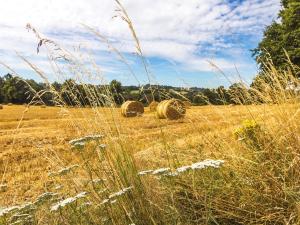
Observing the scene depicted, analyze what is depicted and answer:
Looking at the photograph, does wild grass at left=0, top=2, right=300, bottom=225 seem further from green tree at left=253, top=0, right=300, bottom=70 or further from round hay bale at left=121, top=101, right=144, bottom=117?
round hay bale at left=121, top=101, right=144, bottom=117

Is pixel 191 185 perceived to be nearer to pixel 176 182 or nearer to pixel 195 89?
pixel 176 182

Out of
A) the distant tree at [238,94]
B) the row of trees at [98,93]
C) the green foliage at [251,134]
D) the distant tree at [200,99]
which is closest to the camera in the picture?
the row of trees at [98,93]

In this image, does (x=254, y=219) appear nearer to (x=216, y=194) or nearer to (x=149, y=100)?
(x=216, y=194)

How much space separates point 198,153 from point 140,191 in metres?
0.97

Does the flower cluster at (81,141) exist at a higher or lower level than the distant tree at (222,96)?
lower

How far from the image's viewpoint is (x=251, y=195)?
282 centimetres

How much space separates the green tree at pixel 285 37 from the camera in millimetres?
17781

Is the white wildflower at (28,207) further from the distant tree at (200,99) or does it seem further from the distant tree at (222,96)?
the distant tree at (222,96)

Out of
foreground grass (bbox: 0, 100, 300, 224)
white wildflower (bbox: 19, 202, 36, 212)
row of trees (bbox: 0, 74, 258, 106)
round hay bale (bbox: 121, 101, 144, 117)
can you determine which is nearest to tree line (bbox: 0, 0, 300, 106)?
row of trees (bbox: 0, 74, 258, 106)

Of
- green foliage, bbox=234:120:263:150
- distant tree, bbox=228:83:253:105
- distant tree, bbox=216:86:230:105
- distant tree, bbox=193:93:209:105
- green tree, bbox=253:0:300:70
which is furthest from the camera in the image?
green tree, bbox=253:0:300:70

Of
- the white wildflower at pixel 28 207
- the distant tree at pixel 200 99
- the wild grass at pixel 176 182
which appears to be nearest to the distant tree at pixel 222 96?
the distant tree at pixel 200 99

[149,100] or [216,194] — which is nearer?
[216,194]

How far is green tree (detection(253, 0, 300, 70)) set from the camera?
17.8 meters

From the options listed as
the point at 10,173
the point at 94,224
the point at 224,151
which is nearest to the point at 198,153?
the point at 224,151
